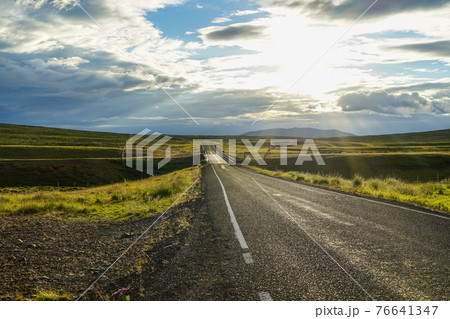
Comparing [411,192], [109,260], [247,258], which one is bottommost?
[109,260]

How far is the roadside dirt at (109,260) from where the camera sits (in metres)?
4.72

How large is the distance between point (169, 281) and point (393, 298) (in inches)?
127

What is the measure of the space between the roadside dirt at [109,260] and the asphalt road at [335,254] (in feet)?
1.82

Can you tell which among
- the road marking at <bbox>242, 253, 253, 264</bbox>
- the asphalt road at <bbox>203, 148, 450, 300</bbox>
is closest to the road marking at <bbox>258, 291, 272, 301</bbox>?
the asphalt road at <bbox>203, 148, 450, 300</bbox>

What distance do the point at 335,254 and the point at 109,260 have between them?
472cm

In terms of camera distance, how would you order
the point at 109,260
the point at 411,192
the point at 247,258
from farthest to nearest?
the point at 411,192 → the point at 109,260 → the point at 247,258

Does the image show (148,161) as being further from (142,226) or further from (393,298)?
(393,298)

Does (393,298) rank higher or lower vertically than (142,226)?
higher

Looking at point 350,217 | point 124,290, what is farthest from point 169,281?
point 350,217

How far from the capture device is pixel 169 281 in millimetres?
4848

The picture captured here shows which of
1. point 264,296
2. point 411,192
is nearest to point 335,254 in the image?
point 264,296

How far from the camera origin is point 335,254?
5684 mm

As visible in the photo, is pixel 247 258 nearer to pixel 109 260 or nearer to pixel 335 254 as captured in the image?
pixel 335 254

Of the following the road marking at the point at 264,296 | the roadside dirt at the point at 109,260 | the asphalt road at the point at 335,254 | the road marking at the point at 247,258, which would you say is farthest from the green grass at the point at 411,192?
the road marking at the point at 264,296
